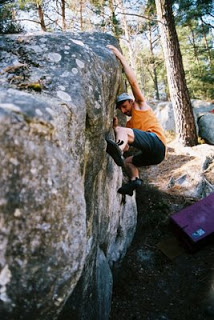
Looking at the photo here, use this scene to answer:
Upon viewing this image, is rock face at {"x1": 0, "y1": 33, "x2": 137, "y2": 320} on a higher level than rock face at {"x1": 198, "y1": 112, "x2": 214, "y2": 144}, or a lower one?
higher

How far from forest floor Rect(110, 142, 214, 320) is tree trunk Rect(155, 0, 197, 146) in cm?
273

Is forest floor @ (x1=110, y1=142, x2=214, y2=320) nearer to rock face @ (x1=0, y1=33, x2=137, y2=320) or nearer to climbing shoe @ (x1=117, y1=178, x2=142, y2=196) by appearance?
climbing shoe @ (x1=117, y1=178, x2=142, y2=196)

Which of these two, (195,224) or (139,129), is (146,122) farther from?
(195,224)

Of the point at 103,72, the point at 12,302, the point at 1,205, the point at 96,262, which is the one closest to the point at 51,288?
the point at 12,302

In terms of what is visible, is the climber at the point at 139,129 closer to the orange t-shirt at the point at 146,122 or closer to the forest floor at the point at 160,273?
the orange t-shirt at the point at 146,122

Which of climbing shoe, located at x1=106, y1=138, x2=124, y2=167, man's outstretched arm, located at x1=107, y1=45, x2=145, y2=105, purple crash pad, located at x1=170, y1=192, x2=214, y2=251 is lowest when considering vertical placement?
purple crash pad, located at x1=170, y1=192, x2=214, y2=251

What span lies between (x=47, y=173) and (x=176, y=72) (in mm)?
7706

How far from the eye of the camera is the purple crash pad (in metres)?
5.24

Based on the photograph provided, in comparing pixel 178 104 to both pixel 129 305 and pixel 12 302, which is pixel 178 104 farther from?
pixel 12 302

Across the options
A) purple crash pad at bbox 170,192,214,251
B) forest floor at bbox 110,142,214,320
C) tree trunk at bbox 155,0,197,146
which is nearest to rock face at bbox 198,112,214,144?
tree trunk at bbox 155,0,197,146

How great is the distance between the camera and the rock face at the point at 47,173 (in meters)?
1.59

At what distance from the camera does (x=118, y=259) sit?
4781mm

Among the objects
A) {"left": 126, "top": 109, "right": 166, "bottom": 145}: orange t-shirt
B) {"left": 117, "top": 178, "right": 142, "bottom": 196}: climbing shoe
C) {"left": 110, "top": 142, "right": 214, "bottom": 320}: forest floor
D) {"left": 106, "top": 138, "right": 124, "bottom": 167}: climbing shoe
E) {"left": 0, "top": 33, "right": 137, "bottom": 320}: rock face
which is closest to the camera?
{"left": 0, "top": 33, "right": 137, "bottom": 320}: rock face

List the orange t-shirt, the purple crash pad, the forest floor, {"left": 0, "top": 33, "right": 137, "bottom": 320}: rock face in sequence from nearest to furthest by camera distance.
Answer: {"left": 0, "top": 33, "right": 137, "bottom": 320}: rock face → the forest floor → the orange t-shirt → the purple crash pad
